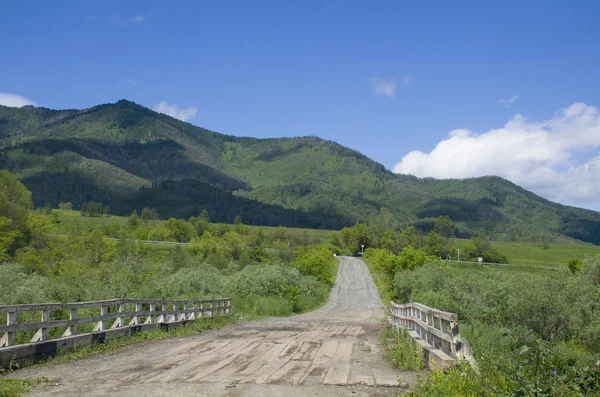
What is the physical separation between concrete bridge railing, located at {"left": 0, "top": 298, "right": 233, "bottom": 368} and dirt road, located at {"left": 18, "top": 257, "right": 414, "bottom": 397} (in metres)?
0.66

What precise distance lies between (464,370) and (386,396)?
50.0 inches

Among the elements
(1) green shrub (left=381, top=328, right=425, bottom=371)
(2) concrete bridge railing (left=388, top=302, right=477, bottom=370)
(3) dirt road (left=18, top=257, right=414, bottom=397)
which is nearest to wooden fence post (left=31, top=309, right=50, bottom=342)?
(3) dirt road (left=18, top=257, right=414, bottom=397)

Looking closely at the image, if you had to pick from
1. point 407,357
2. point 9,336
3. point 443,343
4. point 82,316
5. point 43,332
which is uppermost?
point 443,343

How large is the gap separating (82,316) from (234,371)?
8.55 metres

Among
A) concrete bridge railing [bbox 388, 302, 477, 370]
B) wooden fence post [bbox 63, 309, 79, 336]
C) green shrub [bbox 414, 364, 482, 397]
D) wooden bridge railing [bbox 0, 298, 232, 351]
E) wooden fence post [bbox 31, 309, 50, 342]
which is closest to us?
green shrub [bbox 414, 364, 482, 397]

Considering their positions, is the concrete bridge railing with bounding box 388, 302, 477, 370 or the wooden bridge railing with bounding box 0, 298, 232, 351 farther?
the wooden bridge railing with bounding box 0, 298, 232, 351

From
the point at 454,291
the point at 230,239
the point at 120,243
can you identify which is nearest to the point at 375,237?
the point at 230,239

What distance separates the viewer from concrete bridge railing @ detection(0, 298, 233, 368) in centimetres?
1080

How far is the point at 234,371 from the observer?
10.1 metres

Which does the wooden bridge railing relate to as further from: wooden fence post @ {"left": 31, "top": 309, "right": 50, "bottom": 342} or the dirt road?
the dirt road

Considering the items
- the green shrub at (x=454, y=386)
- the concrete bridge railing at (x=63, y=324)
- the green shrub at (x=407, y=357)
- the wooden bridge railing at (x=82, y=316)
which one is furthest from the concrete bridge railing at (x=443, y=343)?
the wooden bridge railing at (x=82, y=316)

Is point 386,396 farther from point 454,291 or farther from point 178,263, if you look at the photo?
point 178,263

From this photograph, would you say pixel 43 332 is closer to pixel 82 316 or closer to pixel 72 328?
pixel 72 328

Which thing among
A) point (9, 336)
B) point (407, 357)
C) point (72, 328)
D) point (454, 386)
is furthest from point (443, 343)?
point (72, 328)
